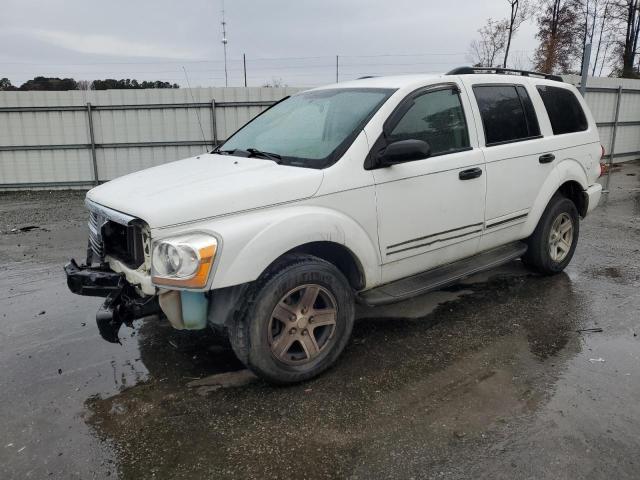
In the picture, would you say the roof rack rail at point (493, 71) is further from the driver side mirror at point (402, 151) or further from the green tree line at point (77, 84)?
the green tree line at point (77, 84)

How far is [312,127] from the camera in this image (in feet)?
13.2

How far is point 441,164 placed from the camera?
13.1 ft

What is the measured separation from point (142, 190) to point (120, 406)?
137 centimetres

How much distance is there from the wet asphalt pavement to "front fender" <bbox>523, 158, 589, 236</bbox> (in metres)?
0.69

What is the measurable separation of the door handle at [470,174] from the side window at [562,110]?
138 cm

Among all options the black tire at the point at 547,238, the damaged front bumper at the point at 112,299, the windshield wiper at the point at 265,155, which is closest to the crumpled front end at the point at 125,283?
the damaged front bumper at the point at 112,299

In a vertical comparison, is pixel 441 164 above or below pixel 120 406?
above

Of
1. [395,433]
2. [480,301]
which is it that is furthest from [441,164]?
[395,433]

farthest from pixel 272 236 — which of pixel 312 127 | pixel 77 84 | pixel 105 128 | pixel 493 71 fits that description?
pixel 77 84

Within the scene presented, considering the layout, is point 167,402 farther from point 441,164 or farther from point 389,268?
point 441,164

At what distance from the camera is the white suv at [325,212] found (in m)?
3.11

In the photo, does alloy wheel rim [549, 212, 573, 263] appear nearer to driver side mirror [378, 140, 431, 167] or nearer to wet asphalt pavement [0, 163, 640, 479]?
wet asphalt pavement [0, 163, 640, 479]

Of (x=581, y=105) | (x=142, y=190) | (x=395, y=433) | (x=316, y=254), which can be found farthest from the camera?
(x=581, y=105)

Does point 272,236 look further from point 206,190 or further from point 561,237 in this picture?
point 561,237
